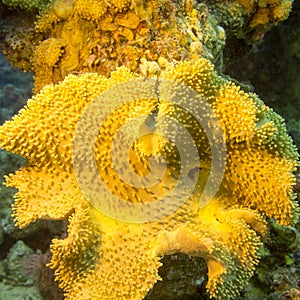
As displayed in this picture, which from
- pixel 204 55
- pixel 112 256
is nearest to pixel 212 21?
pixel 204 55

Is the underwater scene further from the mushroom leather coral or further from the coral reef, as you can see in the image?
the coral reef

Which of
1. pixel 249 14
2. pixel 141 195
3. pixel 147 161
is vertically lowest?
pixel 141 195

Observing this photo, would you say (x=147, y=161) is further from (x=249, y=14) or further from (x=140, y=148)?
(x=249, y=14)

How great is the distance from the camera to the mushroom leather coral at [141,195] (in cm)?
151

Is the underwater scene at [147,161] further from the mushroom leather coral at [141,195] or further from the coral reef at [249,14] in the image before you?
the coral reef at [249,14]

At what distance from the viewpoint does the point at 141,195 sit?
1654 millimetres

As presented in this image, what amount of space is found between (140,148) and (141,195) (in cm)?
26

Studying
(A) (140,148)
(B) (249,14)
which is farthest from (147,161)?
(B) (249,14)

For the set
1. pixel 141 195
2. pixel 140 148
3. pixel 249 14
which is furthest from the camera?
pixel 249 14

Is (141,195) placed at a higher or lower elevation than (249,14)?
lower

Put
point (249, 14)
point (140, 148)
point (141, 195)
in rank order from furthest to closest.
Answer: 1. point (249, 14)
2. point (141, 195)
3. point (140, 148)

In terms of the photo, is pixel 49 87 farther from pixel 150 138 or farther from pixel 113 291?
pixel 113 291

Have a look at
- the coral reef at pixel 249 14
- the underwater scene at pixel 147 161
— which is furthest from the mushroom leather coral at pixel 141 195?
the coral reef at pixel 249 14

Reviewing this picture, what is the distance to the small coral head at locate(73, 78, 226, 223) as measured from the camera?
5.00 ft
